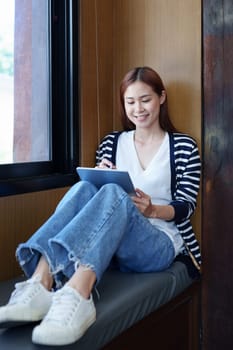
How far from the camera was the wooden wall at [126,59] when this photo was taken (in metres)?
1.76

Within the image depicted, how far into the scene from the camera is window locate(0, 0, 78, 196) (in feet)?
5.39

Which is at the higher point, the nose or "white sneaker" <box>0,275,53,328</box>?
the nose

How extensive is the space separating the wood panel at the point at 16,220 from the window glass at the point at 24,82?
7.1 inches

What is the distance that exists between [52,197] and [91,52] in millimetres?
691

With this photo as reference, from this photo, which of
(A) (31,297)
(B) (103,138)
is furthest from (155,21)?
(A) (31,297)

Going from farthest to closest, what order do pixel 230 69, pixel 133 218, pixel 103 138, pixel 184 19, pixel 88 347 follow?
pixel 103 138 → pixel 184 19 → pixel 230 69 → pixel 133 218 → pixel 88 347

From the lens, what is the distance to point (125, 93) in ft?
5.60

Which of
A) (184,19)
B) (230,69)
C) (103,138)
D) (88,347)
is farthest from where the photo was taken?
(103,138)

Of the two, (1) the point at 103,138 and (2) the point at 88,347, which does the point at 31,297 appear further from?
(1) the point at 103,138

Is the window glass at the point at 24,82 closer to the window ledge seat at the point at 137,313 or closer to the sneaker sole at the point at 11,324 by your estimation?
the window ledge seat at the point at 137,313

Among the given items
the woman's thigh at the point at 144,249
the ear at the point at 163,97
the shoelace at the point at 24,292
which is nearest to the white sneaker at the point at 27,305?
the shoelace at the point at 24,292

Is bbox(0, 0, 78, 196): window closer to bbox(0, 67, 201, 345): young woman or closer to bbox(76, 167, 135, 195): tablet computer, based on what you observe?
bbox(0, 67, 201, 345): young woman

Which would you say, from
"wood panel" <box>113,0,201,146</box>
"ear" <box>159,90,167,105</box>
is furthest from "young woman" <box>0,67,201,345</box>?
"wood panel" <box>113,0,201,146</box>

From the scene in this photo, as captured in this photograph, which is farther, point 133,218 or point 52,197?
point 52,197
